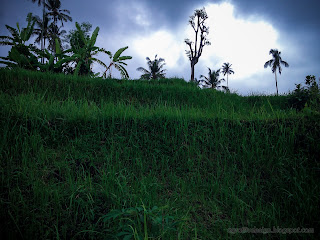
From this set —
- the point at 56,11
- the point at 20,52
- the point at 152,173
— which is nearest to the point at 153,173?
the point at 152,173

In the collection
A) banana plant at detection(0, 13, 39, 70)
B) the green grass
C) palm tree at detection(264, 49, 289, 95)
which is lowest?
the green grass

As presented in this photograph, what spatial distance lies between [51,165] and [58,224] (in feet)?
3.67

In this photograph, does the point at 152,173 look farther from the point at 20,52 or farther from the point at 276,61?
the point at 276,61

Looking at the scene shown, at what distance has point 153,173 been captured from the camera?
3193 millimetres

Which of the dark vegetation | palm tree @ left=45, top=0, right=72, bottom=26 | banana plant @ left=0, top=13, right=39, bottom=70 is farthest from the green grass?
palm tree @ left=45, top=0, right=72, bottom=26

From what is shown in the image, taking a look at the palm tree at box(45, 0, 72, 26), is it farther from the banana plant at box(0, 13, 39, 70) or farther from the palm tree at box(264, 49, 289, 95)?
the palm tree at box(264, 49, 289, 95)

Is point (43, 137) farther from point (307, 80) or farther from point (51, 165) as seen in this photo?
point (307, 80)

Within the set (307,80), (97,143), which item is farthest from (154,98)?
(307,80)

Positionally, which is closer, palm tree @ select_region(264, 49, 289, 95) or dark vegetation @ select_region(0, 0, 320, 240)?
Result: dark vegetation @ select_region(0, 0, 320, 240)

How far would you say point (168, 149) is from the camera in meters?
3.63

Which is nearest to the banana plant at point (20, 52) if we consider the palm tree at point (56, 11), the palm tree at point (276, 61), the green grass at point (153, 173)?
the green grass at point (153, 173)

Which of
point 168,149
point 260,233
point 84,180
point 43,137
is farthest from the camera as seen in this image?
point 168,149

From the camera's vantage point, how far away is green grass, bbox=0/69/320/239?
6.89 ft

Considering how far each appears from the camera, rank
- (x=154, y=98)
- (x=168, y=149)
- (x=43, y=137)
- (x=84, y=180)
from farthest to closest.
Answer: (x=154, y=98) → (x=168, y=149) → (x=43, y=137) → (x=84, y=180)
